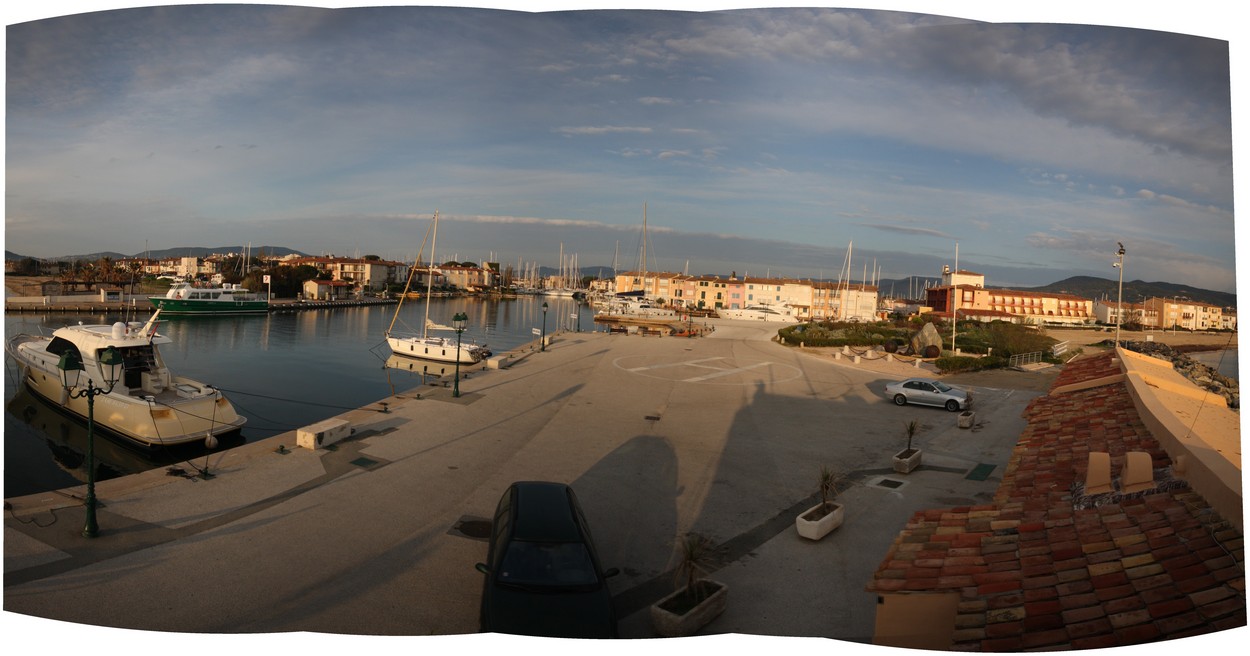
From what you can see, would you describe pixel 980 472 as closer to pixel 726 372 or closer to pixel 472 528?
pixel 472 528

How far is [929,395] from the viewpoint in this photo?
1877 centimetres

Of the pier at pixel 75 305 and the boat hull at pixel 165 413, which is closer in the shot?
the boat hull at pixel 165 413

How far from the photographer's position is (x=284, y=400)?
23.2 m

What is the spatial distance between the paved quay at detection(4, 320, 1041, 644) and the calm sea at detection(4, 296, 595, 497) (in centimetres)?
248

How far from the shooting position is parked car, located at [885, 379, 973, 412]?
18453 millimetres

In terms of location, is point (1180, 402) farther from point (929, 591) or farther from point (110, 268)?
point (110, 268)

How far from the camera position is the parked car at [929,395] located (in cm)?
1845

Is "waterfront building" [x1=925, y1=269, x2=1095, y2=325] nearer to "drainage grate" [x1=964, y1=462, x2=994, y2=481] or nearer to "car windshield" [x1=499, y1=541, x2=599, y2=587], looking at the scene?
"drainage grate" [x1=964, y1=462, x2=994, y2=481]

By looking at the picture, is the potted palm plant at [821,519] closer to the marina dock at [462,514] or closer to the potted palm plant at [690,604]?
the marina dock at [462,514]

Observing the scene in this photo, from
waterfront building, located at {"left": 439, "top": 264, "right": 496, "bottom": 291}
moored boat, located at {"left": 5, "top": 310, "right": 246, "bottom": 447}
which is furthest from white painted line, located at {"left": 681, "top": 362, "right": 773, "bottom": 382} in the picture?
waterfront building, located at {"left": 439, "top": 264, "right": 496, "bottom": 291}

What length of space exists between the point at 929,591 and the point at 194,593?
647 cm

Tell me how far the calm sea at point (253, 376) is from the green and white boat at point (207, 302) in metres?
1.14

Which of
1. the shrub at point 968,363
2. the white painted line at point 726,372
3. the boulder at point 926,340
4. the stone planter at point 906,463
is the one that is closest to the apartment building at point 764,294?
the boulder at point 926,340

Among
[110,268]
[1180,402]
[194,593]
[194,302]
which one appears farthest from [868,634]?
[110,268]
